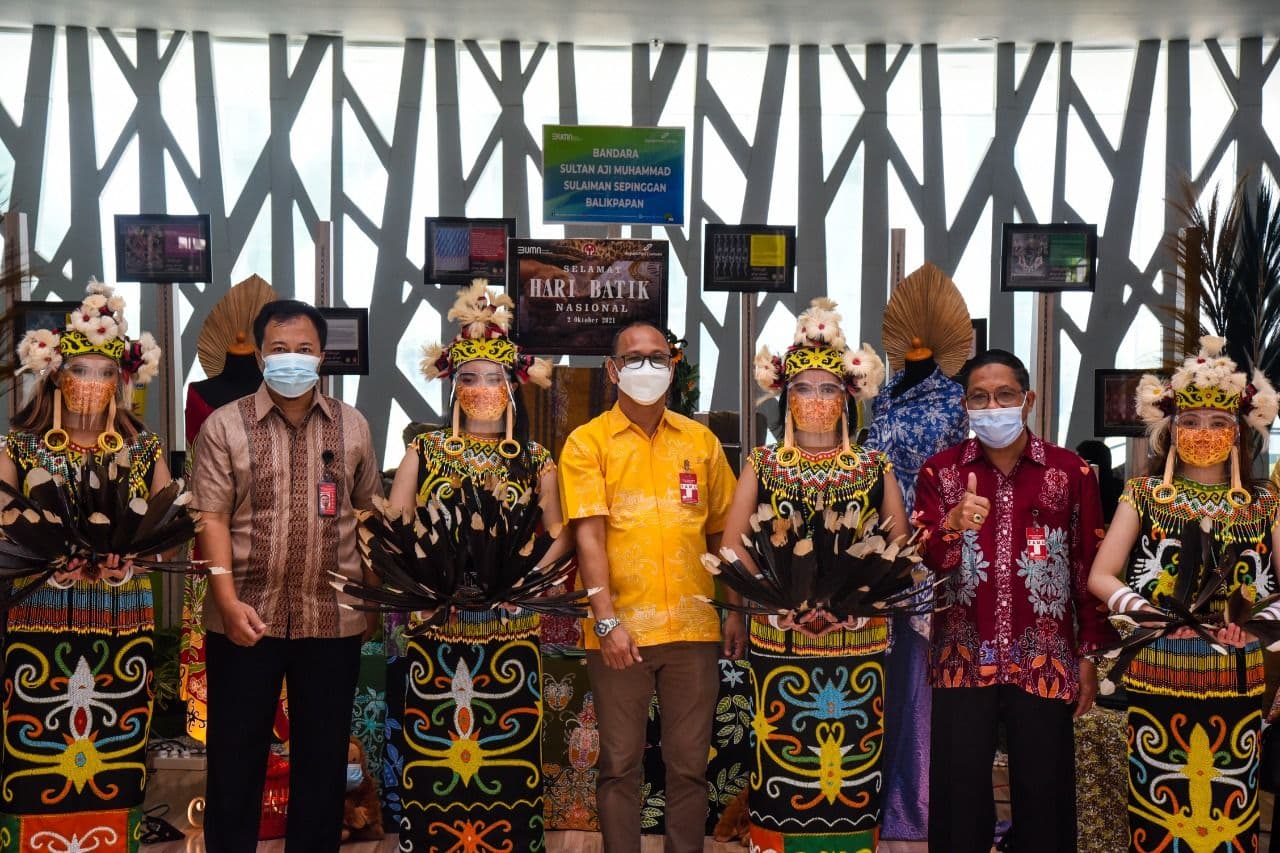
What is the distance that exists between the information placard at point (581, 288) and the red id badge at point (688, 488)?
1450 mm

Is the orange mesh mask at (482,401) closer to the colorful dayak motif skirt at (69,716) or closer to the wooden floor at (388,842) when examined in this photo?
the colorful dayak motif skirt at (69,716)

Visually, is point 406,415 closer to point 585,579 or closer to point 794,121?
point 794,121

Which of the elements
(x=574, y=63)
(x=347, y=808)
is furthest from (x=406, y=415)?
(x=347, y=808)

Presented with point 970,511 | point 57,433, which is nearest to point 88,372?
point 57,433

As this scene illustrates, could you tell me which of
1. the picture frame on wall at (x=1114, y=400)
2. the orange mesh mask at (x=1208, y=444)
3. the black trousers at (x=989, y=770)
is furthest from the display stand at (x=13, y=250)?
the picture frame on wall at (x=1114, y=400)

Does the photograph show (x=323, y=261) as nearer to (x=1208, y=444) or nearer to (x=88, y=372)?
(x=88, y=372)

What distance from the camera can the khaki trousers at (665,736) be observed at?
3627mm

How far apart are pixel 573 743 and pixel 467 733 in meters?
1.13

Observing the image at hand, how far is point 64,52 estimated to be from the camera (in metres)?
9.54

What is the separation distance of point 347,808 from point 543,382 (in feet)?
6.15

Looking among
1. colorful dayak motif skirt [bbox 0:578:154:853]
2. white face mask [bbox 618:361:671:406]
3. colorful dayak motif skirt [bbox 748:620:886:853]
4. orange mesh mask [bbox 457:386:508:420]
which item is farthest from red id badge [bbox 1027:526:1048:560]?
colorful dayak motif skirt [bbox 0:578:154:853]

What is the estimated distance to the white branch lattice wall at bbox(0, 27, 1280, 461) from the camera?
31.2ft

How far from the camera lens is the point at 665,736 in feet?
12.1

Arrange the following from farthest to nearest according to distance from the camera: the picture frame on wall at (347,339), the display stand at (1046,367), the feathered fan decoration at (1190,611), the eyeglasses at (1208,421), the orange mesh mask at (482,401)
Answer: the picture frame on wall at (347,339)
the display stand at (1046,367)
the orange mesh mask at (482,401)
the eyeglasses at (1208,421)
the feathered fan decoration at (1190,611)
